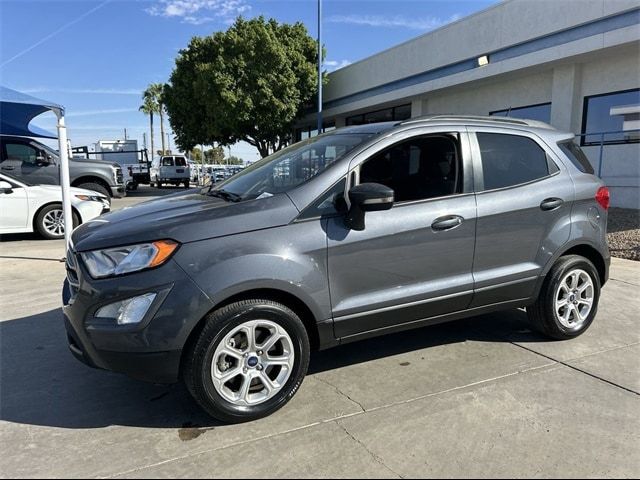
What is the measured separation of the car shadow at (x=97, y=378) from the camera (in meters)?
3.07

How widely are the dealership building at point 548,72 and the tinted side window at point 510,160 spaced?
4.66m

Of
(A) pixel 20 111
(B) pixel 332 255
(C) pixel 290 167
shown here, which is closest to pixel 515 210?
(B) pixel 332 255

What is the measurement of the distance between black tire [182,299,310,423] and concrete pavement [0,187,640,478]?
0.31ft

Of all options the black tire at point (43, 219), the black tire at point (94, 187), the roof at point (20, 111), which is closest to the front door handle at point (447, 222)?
the roof at point (20, 111)

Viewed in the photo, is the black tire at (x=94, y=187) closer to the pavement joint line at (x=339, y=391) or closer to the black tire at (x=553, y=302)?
the pavement joint line at (x=339, y=391)

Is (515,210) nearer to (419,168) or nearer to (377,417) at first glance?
(419,168)

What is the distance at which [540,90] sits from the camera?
1462 centimetres

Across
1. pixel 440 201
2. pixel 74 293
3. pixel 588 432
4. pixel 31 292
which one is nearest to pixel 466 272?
pixel 440 201

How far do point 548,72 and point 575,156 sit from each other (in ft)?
38.7

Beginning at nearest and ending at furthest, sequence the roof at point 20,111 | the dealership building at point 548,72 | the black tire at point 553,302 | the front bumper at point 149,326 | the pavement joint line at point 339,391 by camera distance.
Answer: the front bumper at point 149,326 → the pavement joint line at point 339,391 → the black tire at point 553,302 → the roof at point 20,111 → the dealership building at point 548,72

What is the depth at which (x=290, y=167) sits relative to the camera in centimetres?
372

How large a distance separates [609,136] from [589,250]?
10.1m

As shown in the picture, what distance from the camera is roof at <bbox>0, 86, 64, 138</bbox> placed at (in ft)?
28.6

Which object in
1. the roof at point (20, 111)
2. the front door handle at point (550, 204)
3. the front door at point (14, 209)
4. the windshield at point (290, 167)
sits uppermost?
the roof at point (20, 111)
